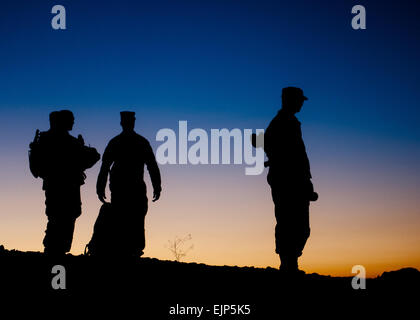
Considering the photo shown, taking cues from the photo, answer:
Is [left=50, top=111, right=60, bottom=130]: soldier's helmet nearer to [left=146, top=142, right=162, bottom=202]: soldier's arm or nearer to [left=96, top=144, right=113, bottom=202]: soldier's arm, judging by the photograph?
[left=96, top=144, right=113, bottom=202]: soldier's arm

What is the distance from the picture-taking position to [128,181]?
10.9 m

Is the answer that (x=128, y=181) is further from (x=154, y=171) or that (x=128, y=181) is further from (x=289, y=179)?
(x=289, y=179)

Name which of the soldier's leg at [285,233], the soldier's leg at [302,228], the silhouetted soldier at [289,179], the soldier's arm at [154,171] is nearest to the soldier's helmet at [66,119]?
the soldier's arm at [154,171]

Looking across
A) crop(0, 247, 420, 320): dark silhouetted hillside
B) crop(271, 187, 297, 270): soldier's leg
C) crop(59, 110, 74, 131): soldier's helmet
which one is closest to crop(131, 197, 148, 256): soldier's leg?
crop(0, 247, 420, 320): dark silhouetted hillside

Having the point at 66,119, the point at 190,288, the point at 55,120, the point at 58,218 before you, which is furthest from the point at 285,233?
the point at 55,120

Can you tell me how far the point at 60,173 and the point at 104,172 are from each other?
0.88 metres

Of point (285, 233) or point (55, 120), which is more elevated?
point (55, 120)

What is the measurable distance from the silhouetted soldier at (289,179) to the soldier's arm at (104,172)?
3248 millimetres

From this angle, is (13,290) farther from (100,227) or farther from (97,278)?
(100,227)

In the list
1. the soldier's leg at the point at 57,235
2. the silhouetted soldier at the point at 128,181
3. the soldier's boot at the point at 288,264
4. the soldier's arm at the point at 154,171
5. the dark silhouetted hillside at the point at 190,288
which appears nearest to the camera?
the dark silhouetted hillside at the point at 190,288

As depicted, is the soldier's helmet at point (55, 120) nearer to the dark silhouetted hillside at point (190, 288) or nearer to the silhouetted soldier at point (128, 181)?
the silhouetted soldier at point (128, 181)

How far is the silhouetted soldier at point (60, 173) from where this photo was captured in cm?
1038
